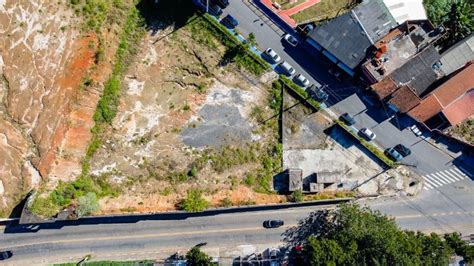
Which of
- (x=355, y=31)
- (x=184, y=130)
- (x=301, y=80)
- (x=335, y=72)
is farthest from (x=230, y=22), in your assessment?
(x=355, y=31)

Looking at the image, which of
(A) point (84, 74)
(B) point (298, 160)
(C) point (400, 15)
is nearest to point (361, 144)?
(B) point (298, 160)

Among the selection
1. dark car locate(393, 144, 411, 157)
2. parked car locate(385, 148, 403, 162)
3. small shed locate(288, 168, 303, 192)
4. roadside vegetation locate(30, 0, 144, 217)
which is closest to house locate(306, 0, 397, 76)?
parked car locate(385, 148, 403, 162)

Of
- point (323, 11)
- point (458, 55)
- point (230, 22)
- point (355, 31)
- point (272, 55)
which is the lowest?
point (458, 55)

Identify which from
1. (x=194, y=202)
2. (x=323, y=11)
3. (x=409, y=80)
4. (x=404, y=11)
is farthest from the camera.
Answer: (x=323, y=11)

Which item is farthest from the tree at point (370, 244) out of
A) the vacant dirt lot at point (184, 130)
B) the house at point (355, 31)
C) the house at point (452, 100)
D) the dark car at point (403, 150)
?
the house at point (355, 31)

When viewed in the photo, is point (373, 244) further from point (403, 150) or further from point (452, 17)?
point (452, 17)

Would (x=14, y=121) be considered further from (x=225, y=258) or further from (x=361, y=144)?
(x=361, y=144)
